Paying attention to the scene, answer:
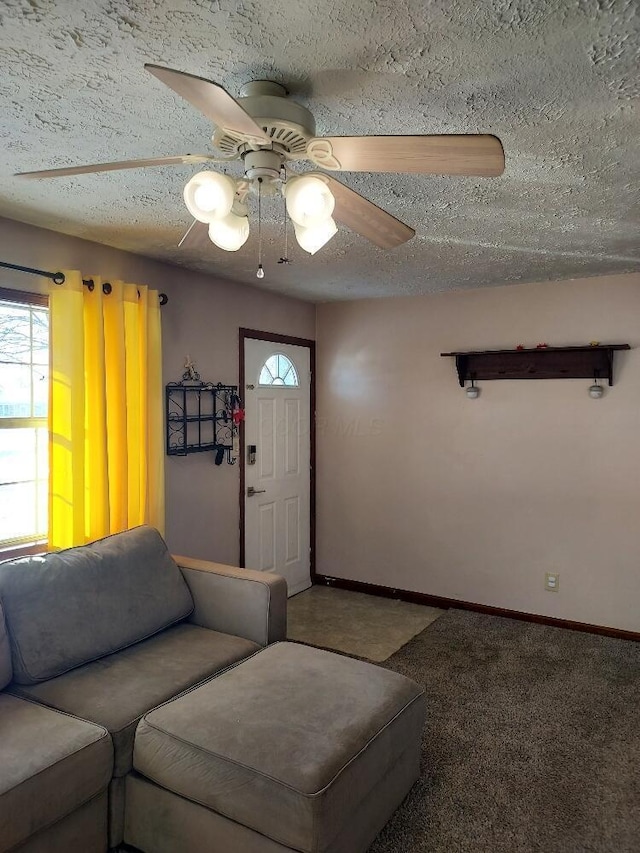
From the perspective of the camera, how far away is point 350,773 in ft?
6.02

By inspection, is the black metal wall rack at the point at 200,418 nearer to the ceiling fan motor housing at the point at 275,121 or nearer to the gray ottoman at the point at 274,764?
the gray ottoman at the point at 274,764

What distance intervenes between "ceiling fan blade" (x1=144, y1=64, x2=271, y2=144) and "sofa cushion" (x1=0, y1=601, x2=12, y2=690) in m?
1.97

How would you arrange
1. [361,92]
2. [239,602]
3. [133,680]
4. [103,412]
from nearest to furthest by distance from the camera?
[361,92] < [133,680] < [239,602] < [103,412]

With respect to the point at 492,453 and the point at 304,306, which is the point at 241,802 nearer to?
the point at 492,453

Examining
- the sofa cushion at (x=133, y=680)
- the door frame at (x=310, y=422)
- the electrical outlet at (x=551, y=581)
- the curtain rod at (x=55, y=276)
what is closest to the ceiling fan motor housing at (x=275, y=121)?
the curtain rod at (x=55, y=276)

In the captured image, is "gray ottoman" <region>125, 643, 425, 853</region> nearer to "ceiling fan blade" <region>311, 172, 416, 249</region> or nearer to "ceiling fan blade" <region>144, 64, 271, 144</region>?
"ceiling fan blade" <region>311, 172, 416, 249</region>

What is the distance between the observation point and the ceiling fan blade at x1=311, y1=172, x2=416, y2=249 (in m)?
1.67

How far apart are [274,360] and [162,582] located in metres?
2.27

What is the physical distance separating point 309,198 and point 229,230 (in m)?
0.29

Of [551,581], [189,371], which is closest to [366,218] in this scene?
[189,371]

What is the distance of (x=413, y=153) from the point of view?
140 centimetres

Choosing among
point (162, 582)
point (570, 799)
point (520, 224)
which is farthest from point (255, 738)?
point (520, 224)

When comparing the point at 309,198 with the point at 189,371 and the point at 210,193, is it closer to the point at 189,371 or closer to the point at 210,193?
the point at 210,193

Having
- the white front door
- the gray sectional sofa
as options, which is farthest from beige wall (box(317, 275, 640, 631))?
the gray sectional sofa
